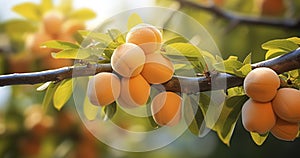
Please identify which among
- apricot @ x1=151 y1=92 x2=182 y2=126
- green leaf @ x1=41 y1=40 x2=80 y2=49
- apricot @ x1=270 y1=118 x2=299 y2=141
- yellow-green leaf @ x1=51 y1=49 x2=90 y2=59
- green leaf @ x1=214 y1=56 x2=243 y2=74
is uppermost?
green leaf @ x1=214 y1=56 x2=243 y2=74

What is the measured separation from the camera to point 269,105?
0.51 meters

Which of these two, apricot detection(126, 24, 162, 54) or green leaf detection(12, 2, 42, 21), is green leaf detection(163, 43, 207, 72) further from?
green leaf detection(12, 2, 42, 21)

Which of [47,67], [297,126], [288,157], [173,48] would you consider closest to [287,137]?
[297,126]

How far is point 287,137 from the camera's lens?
0.52 m

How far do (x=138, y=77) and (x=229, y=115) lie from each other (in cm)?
14

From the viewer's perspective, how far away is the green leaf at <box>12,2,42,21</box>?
1223 millimetres

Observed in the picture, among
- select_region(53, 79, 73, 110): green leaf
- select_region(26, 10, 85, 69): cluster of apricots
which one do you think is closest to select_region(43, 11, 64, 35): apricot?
select_region(26, 10, 85, 69): cluster of apricots

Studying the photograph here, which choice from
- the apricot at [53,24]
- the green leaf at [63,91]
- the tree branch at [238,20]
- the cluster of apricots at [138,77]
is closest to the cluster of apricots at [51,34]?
the apricot at [53,24]

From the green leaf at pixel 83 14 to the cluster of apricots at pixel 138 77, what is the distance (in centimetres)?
69

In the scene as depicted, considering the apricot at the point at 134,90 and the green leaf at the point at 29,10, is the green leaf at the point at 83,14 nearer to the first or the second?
the green leaf at the point at 29,10

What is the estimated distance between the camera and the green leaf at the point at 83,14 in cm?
121

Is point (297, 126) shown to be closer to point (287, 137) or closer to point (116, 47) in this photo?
point (287, 137)

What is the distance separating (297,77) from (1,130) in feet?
3.38

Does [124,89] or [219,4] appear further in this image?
[219,4]
